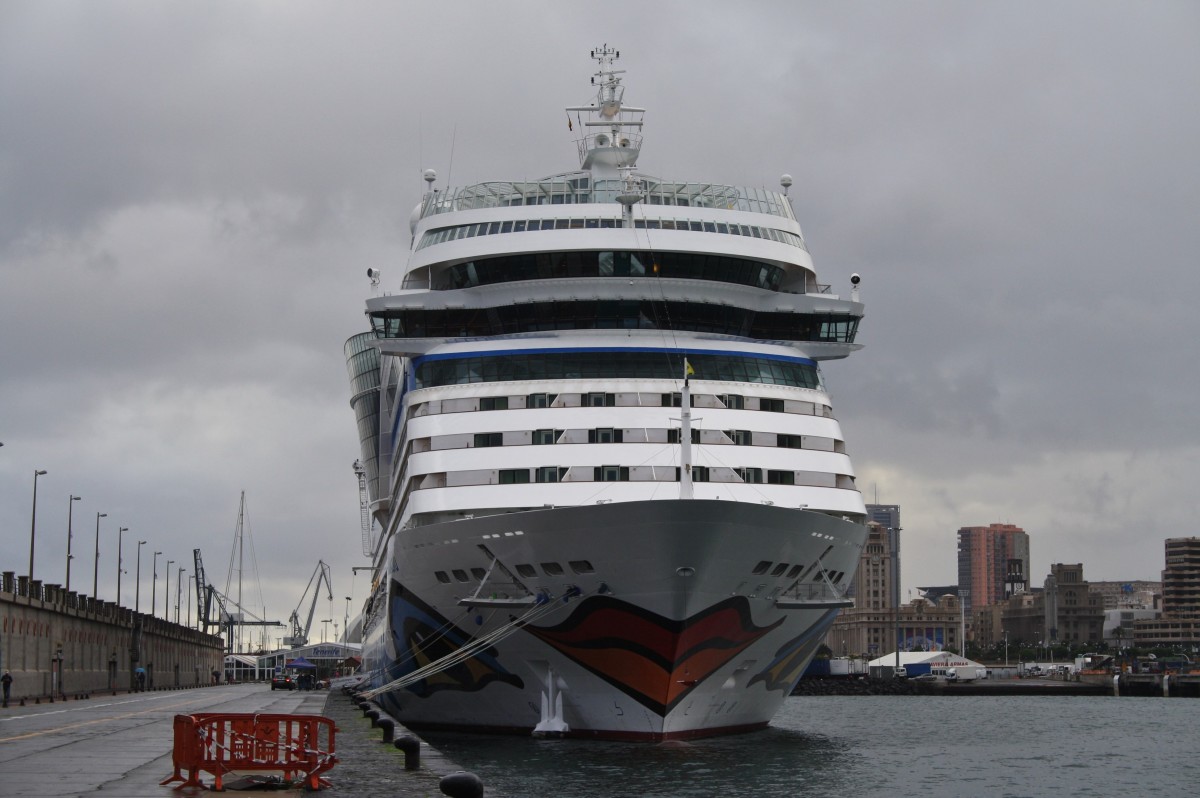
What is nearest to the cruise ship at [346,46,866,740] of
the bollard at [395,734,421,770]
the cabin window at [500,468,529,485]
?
the cabin window at [500,468,529,485]

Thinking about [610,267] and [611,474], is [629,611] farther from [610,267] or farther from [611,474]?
[610,267]

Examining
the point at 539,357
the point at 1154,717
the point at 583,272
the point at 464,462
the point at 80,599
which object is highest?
the point at 583,272

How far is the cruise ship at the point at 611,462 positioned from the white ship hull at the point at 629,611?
6 cm

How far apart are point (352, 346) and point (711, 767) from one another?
107 feet

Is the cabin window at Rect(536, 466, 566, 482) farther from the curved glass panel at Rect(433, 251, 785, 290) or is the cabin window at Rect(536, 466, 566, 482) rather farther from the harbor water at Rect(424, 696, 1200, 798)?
the curved glass panel at Rect(433, 251, 785, 290)

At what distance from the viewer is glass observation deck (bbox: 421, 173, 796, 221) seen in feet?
133

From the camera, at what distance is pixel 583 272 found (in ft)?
126

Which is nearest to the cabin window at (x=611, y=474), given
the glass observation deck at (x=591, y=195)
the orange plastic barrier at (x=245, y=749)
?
the glass observation deck at (x=591, y=195)

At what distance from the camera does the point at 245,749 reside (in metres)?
19.8

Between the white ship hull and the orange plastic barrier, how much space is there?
10448mm

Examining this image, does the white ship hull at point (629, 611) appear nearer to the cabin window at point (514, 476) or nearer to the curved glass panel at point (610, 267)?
the cabin window at point (514, 476)

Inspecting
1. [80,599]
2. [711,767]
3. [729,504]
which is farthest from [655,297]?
[80,599]

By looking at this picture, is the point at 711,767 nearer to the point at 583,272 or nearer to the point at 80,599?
the point at 583,272

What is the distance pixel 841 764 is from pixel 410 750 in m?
16.1
